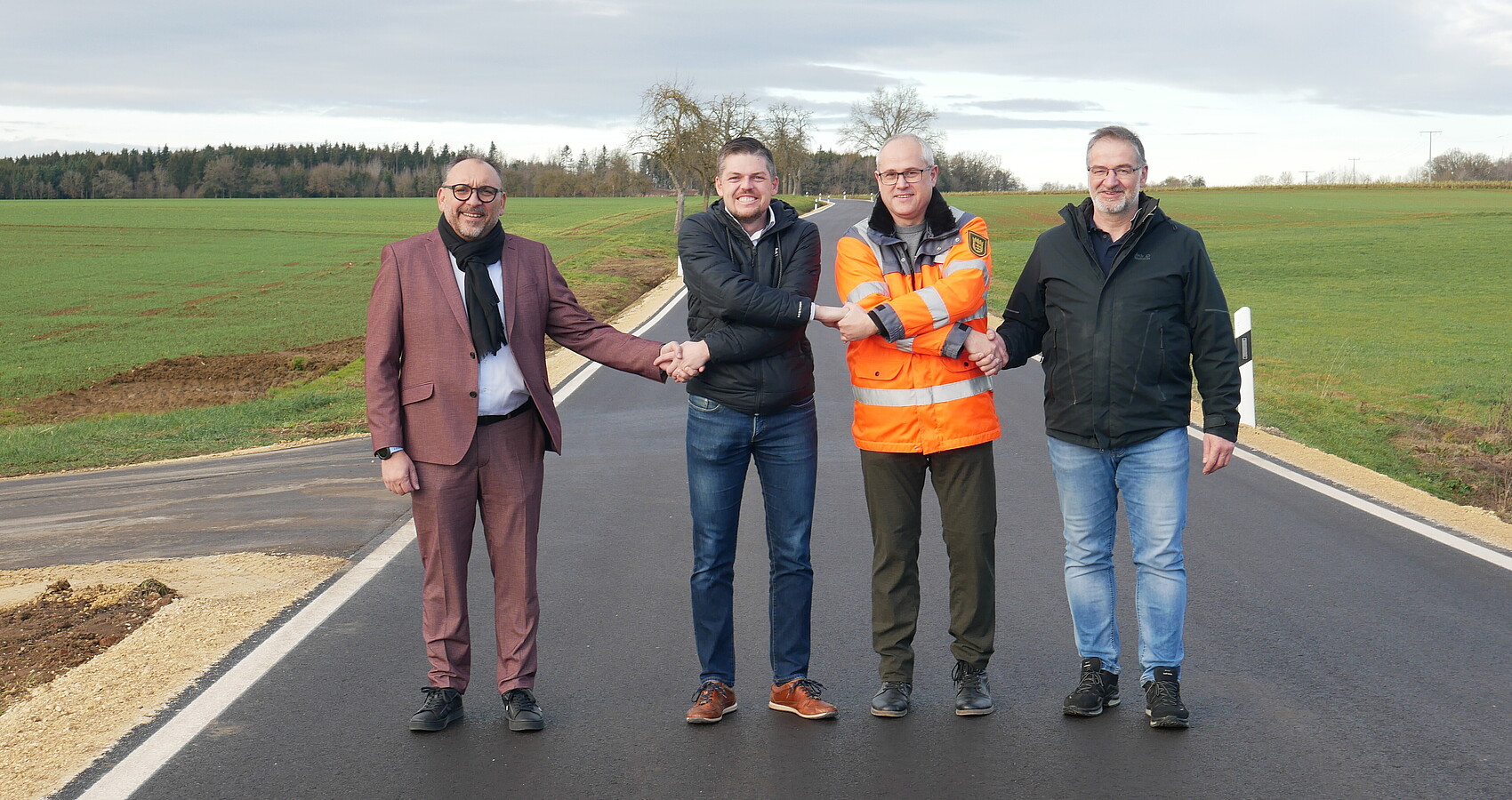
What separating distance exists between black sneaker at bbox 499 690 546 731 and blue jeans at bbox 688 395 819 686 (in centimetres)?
62

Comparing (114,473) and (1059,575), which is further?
(114,473)

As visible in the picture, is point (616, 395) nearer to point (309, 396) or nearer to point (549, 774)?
point (309, 396)

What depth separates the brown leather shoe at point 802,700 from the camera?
4.41 meters

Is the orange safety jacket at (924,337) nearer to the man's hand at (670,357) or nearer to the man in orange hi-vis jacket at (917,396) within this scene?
the man in orange hi-vis jacket at (917,396)

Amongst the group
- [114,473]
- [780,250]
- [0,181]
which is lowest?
[114,473]

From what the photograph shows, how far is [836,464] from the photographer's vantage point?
9.41 m

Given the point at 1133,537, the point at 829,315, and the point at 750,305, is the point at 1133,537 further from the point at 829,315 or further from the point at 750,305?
the point at 750,305

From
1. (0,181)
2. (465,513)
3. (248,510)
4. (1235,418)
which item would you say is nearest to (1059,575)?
(1235,418)

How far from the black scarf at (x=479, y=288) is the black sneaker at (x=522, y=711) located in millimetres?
1226

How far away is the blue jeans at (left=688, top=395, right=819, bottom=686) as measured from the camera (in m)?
4.54

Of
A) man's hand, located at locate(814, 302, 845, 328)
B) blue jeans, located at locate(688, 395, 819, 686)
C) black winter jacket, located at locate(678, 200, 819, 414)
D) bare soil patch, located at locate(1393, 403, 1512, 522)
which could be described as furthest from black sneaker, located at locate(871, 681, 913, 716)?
bare soil patch, located at locate(1393, 403, 1512, 522)

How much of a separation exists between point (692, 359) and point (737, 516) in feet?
2.02

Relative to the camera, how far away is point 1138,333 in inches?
176

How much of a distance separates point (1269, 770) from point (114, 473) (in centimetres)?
1035
